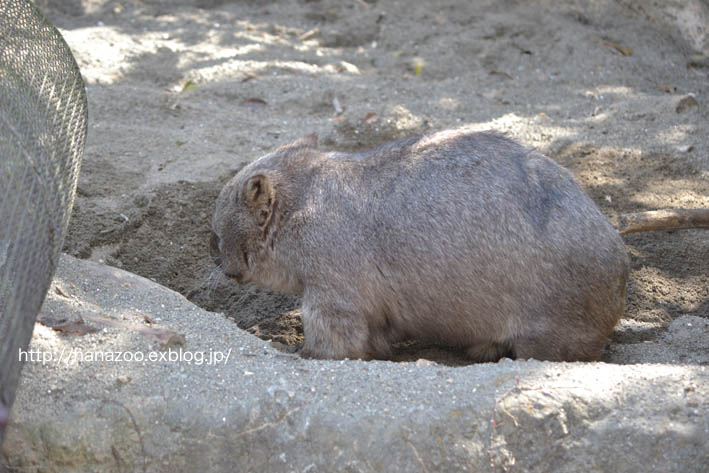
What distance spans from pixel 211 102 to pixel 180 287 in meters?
2.21

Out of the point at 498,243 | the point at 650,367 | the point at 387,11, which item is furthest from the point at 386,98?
the point at 650,367

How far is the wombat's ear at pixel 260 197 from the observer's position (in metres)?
3.91

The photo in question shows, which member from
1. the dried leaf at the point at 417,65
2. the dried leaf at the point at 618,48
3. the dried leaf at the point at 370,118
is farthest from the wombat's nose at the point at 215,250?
the dried leaf at the point at 618,48

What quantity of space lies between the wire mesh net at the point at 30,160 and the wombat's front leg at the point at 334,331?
1222 mm

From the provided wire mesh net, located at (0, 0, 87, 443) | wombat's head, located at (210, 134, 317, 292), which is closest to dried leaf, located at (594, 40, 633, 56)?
wombat's head, located at (210, 134, 317, 292)

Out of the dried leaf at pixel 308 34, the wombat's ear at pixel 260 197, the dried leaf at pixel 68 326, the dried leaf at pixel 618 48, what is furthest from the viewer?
the dried leaf at pixel 308 34

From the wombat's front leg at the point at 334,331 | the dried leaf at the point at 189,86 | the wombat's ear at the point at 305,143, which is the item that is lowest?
the wombat's front leg at the point at 334,331

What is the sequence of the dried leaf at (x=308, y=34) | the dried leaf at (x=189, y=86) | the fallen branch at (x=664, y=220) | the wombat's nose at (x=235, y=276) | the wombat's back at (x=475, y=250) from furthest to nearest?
the dried leaf at (x=308, y=34) < the dried leaf at (x=189, y=86) < the fallen branch at (x=664, y=220) < the wombat's nose at (x=235, y=276) < the wombat's back at (x=475, y=250)

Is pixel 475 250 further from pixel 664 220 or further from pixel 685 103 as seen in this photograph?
pixel 685 103

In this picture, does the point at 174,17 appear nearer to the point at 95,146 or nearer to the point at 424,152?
the point at 95,146

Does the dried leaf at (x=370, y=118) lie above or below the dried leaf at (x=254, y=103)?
below

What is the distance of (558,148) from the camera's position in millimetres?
5688

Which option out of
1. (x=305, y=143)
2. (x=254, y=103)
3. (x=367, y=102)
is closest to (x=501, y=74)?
(x=367, y=102)

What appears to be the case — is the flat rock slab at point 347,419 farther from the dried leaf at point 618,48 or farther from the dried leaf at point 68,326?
the dried leaf at point 618,48
